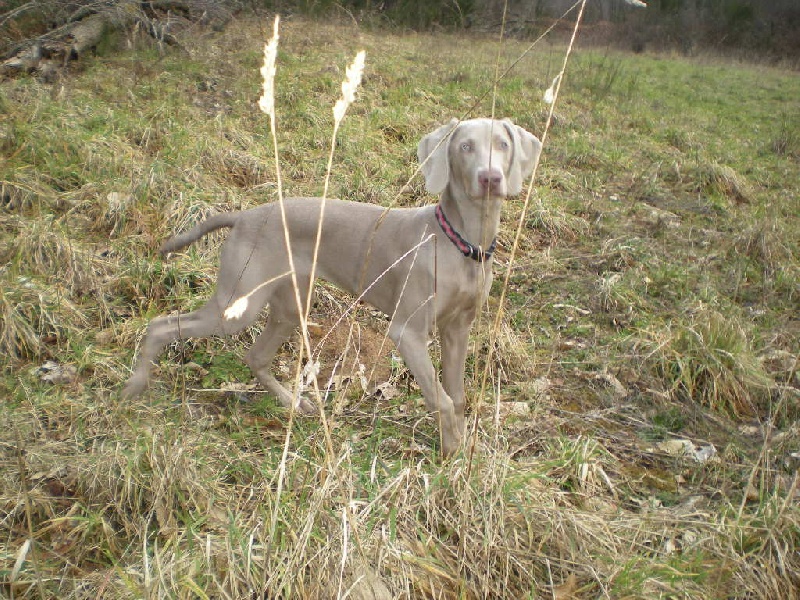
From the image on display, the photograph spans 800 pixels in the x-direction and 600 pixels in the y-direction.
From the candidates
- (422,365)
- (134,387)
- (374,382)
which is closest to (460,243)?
(422,365)

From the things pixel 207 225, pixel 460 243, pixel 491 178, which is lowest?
pixel 207 225

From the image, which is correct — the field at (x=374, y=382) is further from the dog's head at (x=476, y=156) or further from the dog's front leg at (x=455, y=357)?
the dog's head at (x=476, y=156)

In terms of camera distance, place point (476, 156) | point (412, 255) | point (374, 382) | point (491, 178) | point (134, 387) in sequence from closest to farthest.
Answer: point (491, 178) → point (476, 156) → point (412, 255) → point (134, 387) → point (374, 382)

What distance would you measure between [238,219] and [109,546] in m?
1.39

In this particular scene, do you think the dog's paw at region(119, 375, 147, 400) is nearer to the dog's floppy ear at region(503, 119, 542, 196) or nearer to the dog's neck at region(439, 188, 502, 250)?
the dog's neck at region(439, 188, 502, 250)

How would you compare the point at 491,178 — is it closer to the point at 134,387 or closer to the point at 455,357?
the point at 455,357

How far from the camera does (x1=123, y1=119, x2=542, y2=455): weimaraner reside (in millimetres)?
2487

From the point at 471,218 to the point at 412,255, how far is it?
28 cm

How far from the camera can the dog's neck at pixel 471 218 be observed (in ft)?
8.29

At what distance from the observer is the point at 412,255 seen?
2639 mm

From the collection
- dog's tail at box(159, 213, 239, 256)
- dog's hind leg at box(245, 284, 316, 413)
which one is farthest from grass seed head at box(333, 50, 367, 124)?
dog's hind leg at box(245, 284, 316, 413)

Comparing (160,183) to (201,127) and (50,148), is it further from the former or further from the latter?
(201,127)

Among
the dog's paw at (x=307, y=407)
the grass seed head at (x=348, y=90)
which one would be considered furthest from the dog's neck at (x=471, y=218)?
the grass seed head at (x=348, y=90)

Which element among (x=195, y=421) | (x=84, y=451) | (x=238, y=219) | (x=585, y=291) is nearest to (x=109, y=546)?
(x=84, y=451)
